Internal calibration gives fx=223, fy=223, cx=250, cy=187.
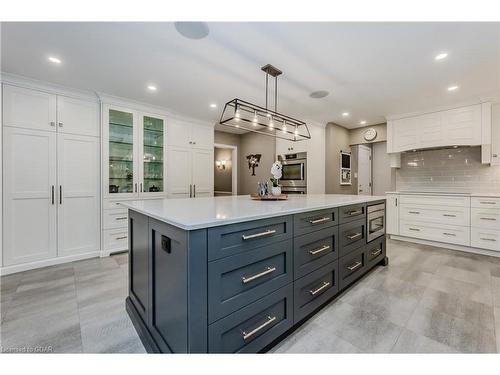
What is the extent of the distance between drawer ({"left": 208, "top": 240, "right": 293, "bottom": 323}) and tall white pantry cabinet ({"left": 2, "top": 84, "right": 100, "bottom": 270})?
3008mm

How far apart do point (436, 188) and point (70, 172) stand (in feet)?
19.8

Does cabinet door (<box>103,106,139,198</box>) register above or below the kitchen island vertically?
above

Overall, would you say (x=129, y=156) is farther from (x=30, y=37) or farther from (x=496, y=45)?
(x=496, y=45)

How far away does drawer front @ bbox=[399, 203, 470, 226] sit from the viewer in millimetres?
3445

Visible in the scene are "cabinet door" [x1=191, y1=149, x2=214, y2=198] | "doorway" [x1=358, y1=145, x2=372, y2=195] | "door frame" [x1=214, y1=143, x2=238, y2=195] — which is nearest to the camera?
"cabinet door" [x1=191, y1=149, x2=214, y2=198]

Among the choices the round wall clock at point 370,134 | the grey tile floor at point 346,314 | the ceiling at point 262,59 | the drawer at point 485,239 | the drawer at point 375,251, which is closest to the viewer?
the grey tile floor at point 346,314

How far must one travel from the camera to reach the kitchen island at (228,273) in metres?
1.05

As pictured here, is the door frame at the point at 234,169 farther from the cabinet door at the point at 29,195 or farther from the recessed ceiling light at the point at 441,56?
the recessed ceiling light at the point at 441,56

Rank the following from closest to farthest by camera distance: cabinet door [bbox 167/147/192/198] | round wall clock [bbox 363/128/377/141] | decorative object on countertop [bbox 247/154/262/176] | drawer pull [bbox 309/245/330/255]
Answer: drawer pull [bbox 309/245/330/255] < cabinet door [bbox 167/147/192/198] < round wall clock [bbox 363/128/377/141] < decorative object on countertop [bbox 247/154/262/176]

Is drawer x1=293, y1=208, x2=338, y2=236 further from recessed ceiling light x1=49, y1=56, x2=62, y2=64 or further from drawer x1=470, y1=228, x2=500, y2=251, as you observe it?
drawer x1=470, y1=228, x2=500, y2=251

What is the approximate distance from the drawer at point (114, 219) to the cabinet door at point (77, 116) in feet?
3.81

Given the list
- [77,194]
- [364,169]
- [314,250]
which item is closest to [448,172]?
[364,169]

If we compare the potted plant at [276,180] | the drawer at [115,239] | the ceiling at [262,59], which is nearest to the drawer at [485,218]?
the ceiling at [262,59]

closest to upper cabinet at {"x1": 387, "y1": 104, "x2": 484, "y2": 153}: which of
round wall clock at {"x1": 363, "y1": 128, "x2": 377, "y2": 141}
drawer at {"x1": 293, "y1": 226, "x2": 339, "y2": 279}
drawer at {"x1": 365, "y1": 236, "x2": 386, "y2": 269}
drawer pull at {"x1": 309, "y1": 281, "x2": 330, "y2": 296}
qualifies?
round wall clock at {"x1": 363, "y1": 128, "x2": 377, "y2": 141}
